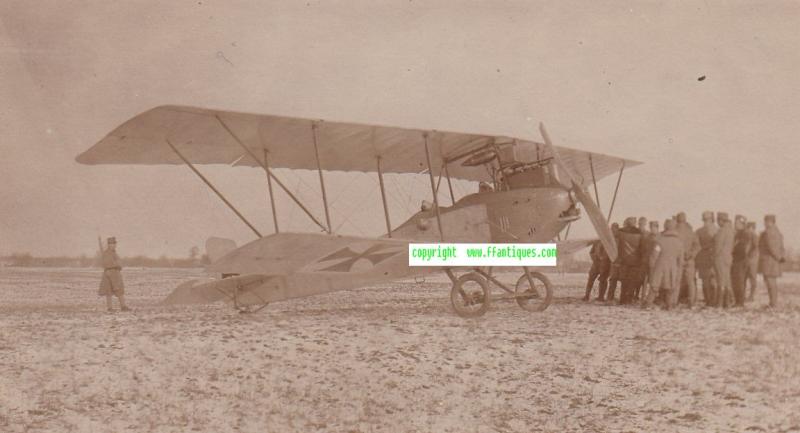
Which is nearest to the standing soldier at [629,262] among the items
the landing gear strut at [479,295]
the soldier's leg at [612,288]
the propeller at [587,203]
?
the soldier's leg at [612,288]

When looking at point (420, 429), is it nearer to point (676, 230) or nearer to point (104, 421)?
point (104, 421)

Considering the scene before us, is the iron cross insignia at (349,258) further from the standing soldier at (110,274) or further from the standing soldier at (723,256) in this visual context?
the standing soldier at (723,256)

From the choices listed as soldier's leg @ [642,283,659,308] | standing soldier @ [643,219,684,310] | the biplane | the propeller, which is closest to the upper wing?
the biplane

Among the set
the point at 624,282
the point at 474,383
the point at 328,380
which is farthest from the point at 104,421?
the point at 624,282

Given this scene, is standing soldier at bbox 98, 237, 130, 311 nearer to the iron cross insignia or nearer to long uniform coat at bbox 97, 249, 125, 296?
long uniform coat at bbox 97, 249, 125, 296

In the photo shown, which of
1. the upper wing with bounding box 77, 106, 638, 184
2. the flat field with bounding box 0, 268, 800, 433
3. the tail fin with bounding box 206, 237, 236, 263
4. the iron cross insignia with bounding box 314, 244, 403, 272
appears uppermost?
the upper wing with bounding box 77, 106, 638, 184
